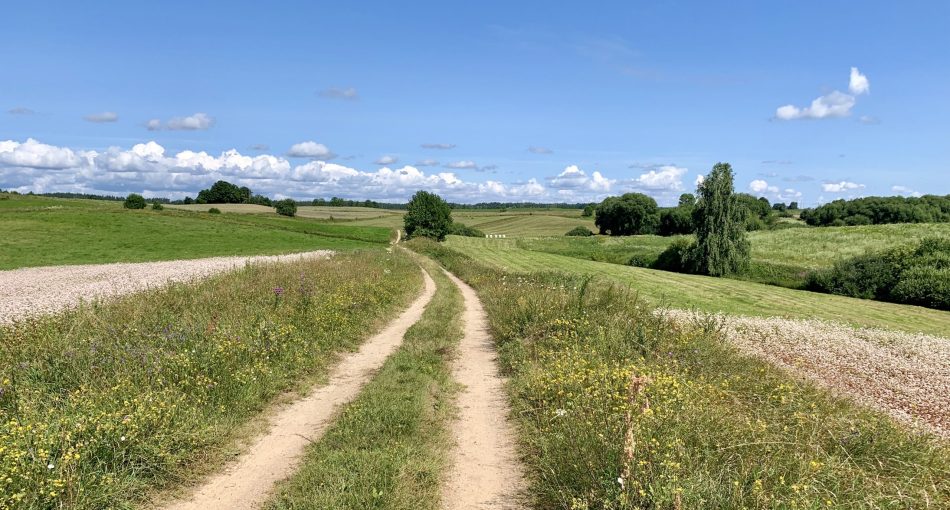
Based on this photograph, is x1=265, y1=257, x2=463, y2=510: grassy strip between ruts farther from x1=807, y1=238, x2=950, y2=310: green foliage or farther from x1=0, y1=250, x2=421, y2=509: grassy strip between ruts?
x1=807, y1=238, x2=950, y2=310: green foliage

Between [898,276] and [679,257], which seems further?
[679,257]

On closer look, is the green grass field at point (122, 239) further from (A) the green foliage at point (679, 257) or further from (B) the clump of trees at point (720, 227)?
(B) the clump of trees at point (720, 227)

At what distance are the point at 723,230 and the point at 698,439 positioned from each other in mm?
44365

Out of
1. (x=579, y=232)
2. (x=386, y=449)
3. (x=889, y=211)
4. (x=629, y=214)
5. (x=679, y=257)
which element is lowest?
(x=386, y=449)

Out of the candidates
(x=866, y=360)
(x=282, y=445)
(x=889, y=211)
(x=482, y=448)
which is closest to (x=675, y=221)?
(x=889, y=211)

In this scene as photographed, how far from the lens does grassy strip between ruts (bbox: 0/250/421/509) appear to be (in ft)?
16.6

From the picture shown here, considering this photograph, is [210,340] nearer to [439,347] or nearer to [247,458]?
[247,458]

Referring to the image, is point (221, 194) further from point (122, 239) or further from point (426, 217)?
point (122, 239)

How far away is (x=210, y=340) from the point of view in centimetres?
935

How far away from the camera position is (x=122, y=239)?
159 ft

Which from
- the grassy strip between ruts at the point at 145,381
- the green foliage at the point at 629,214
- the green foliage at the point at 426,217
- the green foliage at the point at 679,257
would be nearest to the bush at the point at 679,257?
the green foliage at the point at 679,257

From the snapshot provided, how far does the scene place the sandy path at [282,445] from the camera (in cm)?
538

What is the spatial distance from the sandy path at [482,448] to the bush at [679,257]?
41539 millimetres

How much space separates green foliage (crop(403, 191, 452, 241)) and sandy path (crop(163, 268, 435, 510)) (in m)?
70.8
